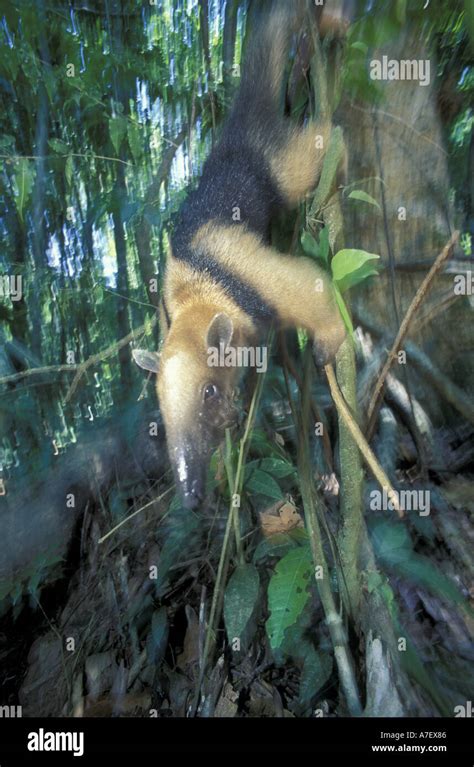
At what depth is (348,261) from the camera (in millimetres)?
1814

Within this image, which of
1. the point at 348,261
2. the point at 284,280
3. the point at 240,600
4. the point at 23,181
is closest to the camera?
the point at 348,261

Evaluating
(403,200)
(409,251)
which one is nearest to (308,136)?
(403,200)

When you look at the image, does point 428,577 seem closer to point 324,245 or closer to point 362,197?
point 324,245

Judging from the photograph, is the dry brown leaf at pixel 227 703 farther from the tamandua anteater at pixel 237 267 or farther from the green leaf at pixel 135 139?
the green leaf at pixel 135 139

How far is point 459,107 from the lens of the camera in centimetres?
199

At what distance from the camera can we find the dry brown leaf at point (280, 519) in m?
1.96

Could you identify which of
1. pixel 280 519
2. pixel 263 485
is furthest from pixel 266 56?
pixel 280 519

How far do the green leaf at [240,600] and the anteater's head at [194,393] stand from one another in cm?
27

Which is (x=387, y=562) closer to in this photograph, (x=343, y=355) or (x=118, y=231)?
(x=343, y=355)

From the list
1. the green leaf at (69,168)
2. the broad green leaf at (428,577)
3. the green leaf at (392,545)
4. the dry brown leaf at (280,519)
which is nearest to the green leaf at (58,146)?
the green leaf at (69,168)

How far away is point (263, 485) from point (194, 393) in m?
0.37

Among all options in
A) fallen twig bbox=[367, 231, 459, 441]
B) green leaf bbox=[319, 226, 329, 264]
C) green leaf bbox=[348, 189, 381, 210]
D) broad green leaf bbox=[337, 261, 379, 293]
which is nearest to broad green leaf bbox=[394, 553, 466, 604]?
fallen twig bbox=[367, 231, 459, 441]

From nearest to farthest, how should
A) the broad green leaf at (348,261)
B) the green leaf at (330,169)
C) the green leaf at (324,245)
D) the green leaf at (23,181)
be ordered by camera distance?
the broad green leaf at (348,261) < the green leaf at (324,245) < the green leaf at (330,169) < the green leaf at (23,181)

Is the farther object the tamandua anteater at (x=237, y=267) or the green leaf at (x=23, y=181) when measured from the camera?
the green leaf at (x=23, y=181)
